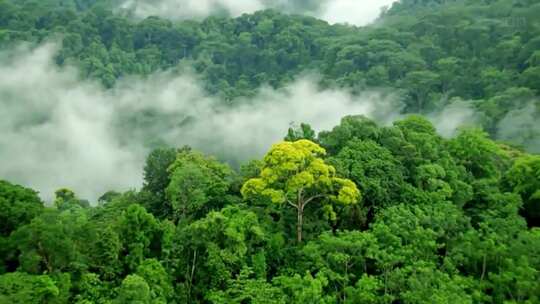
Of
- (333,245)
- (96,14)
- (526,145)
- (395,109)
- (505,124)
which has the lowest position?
(333,245)

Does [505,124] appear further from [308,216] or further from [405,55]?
[308,216]

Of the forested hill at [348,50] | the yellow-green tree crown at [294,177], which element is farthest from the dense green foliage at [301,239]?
the forested hill at [348,50]

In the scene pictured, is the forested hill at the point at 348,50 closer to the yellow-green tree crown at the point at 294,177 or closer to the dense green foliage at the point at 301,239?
the dense green foliage at the point at 301,239

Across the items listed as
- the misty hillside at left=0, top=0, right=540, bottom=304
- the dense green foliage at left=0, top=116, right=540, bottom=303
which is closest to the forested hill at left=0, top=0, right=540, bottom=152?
the misty hillside at left=0, top=0, right=540, bottom=304

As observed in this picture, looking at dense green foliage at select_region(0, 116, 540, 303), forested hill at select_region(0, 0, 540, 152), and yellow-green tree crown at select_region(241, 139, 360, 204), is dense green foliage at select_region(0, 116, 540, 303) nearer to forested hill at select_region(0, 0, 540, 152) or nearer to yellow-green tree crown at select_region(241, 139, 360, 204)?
yellow-green tree crown at select_region(241, 139, 360, 204)

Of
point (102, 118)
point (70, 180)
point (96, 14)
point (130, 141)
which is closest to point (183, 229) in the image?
point (70, 180)

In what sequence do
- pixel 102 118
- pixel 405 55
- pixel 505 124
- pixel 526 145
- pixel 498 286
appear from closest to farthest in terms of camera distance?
pixel 498 286, pixel 526 145, pixel 505 124, pixel 405 55, pixel 102 118
